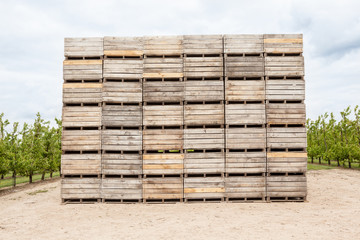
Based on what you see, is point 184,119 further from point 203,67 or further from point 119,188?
point 119,188

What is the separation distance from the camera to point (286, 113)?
9.91 meters

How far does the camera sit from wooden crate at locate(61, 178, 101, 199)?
976 centimetres

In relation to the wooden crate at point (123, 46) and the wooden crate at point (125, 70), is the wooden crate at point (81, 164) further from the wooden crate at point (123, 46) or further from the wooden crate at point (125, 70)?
the wooden crate at point (123, 46)

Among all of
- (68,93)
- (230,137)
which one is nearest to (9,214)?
(68,93)

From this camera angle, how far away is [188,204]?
9.51m

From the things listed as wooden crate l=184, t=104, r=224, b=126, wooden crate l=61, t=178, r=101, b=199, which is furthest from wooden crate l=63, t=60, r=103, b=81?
wooden crate l=61, t=178, r=101, b=199

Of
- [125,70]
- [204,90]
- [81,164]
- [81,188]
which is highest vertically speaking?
[125,70]

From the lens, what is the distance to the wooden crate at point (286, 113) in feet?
32.3

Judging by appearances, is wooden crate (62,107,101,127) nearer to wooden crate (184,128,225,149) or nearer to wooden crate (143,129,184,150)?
wooden crate (143,129,184,150)

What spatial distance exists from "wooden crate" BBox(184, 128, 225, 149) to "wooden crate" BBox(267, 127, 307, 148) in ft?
5.78

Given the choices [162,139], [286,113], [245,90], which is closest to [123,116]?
[162,139]

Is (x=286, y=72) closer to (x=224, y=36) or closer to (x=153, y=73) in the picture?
(x=224, y=36)

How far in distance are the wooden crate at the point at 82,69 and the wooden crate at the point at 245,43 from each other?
4816mm

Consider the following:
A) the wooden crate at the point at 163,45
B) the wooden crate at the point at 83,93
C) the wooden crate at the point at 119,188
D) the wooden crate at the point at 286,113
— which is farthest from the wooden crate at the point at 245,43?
the wooden crate at the point at 119,188
